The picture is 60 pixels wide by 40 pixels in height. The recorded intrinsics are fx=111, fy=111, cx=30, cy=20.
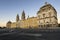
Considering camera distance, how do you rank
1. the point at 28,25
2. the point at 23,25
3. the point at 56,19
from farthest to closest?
the point at 23,25
the point at 28,25
the point at 56,19

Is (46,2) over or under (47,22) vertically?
over

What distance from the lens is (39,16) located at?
4555 inches

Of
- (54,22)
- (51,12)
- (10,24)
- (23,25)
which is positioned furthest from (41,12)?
(10,24)

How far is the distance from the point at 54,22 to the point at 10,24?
91.0 metres

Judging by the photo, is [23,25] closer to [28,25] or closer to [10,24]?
[28,25]

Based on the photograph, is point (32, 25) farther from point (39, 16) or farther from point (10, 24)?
point (10, 24)

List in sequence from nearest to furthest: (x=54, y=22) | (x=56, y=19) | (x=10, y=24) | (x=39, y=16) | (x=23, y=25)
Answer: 1. (x=54, y=22)
2. (x=56, y=19)
3. (x=39, y=16)
4. (x=23, y=25)
5. (x=10, y=24)

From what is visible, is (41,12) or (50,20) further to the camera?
(41,12)

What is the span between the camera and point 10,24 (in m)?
175

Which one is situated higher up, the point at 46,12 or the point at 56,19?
the point at 46,12

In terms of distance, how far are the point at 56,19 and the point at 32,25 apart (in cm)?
2780

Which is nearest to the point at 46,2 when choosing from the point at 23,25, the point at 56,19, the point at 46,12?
the point at 46,12

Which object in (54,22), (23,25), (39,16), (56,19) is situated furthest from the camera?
(23,25)

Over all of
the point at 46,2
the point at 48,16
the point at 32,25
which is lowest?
the point at 32,25
